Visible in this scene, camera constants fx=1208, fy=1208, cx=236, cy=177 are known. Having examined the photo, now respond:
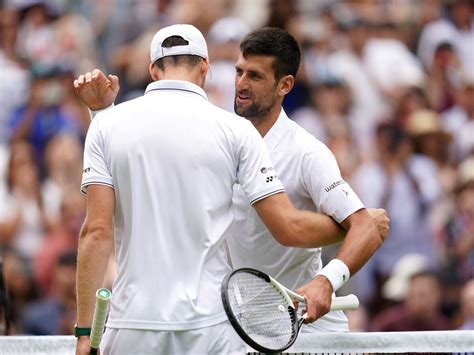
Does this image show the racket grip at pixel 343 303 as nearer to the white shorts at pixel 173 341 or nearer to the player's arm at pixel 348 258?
the player's arm at pixel 348 258

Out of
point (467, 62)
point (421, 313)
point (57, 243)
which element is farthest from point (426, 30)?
point (57, 243)

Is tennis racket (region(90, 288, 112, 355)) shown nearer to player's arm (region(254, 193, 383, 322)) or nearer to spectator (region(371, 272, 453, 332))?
player's arm (region(254, 193, 383, 322))

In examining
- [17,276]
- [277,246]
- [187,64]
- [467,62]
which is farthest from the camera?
[467,62]

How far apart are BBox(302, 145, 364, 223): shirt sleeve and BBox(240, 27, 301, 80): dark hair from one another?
0.53 m

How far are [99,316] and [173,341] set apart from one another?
1.05 feet

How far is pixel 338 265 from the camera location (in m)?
4.99

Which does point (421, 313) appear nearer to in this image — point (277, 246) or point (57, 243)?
point (57, 243)

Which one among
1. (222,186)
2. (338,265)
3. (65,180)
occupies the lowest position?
(65,180)

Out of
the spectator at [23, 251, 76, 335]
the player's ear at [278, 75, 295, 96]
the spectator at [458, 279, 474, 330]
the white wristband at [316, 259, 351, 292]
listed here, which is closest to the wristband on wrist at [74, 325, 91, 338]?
the white wristband at [316, 259, 351, 292]

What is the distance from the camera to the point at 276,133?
5613mm

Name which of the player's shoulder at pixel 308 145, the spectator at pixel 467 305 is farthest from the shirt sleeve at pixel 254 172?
the spectator at pixel 467 305

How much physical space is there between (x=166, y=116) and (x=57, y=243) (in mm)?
6009

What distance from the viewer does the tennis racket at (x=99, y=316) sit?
445 cm

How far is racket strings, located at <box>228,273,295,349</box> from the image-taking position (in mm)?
4543
